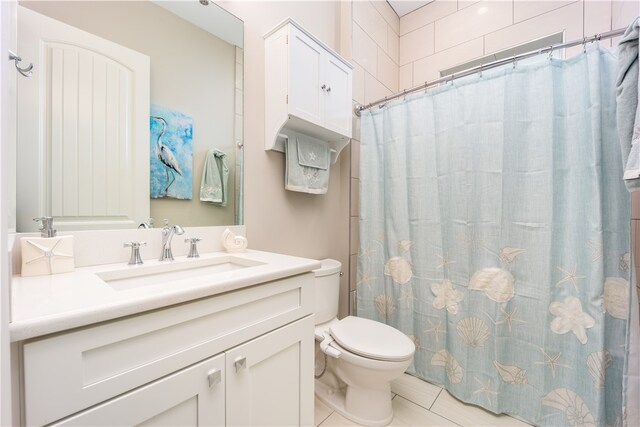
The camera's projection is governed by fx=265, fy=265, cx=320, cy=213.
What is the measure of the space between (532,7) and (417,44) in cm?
77

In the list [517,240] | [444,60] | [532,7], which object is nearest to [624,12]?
[532,7]

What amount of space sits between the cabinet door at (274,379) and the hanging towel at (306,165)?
2.42 feet

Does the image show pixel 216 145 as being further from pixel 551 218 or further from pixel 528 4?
pixel 528 4

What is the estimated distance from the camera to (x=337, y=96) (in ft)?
5.05

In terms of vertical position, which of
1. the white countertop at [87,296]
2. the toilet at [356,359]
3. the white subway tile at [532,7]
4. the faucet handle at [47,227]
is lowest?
the toilet at [356,359]

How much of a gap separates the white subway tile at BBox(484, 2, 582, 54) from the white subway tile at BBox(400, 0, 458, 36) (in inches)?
16.3


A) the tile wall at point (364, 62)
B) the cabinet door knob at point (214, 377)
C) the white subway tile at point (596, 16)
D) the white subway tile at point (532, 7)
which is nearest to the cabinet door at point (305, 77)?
the tile wall at point (364, 62)

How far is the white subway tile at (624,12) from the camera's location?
1163 mm

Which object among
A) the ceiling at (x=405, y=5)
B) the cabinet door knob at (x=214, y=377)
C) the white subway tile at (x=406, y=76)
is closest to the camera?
the cabinet door knob at (x=214, y=377)

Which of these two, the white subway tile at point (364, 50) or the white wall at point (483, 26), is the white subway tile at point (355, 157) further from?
the white wall at point (483, 26)

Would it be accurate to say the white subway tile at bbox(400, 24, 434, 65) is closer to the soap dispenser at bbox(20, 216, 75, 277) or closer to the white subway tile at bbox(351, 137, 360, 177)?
the white subway tile at bbox(351, 137, 360, 177)

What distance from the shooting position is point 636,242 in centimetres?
128

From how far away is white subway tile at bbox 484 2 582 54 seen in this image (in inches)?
63.6

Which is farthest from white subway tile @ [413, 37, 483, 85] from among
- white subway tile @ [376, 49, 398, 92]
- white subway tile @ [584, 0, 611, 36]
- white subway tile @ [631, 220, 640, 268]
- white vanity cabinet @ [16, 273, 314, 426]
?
white vanity cabinet @ [16, 273, 314, 426]
